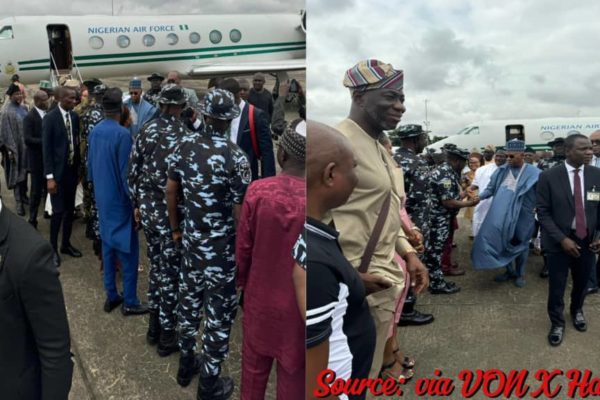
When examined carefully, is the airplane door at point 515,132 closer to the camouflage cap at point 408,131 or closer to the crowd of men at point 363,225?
the crowd of men at point 363,225

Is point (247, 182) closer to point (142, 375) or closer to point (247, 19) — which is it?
point (247, 19)

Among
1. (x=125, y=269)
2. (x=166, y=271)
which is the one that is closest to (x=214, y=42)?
(x=166, y=271)

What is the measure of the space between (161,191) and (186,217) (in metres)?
0.46

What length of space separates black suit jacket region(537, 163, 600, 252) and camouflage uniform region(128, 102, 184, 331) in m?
2.07

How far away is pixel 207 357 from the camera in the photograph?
7.01 feet

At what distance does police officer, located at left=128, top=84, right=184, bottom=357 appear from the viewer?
2.40 meters

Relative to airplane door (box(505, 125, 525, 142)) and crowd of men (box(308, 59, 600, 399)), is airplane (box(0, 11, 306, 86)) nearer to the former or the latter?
crowd of men (box(308, 59, 600, 399))

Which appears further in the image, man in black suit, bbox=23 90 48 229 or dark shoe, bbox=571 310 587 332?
man in black suit, bbox=23 90 48 229

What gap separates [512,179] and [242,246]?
226cm

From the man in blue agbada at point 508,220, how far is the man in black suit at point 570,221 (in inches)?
8.6

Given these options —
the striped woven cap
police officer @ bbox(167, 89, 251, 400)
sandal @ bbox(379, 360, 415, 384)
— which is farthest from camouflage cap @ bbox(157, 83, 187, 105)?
the striped woven cap

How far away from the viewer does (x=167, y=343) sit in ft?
8.73

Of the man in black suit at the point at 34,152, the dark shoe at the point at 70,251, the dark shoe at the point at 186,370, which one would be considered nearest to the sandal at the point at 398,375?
the dark shoe at the point at 186,370

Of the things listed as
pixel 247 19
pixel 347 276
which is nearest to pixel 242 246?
pixel 247 19
